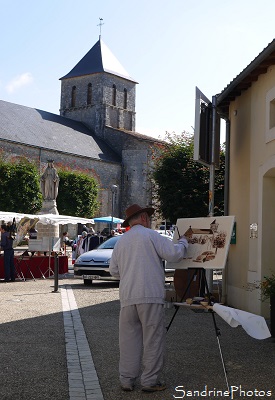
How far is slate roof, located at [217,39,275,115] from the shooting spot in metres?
9.96

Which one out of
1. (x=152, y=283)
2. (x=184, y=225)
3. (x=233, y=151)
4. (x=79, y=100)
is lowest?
(x=152, y=283)

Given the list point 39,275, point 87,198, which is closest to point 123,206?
point 87,198

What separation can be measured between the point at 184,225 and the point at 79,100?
6791cm

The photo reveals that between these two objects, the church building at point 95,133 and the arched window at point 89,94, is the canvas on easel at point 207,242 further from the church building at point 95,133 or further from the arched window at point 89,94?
the arched window at point 89,94

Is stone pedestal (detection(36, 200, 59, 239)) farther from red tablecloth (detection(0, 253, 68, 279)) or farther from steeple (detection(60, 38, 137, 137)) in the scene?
steeple (detection(60, 38, 137, 137))

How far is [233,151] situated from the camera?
13.1 m

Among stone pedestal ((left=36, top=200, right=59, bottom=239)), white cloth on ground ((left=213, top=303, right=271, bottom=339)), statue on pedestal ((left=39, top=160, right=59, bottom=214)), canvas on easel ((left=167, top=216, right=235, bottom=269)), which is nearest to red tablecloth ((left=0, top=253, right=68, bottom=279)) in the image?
stone pedestal ((left=36, top=200, right=59, bottom=239))

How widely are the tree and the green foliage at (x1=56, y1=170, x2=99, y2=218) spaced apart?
32.7 meters

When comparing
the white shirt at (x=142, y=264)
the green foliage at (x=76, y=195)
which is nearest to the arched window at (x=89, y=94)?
the green foliage at (x=76, y=195)

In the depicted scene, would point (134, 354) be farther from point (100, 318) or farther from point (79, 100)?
point (79, 100)

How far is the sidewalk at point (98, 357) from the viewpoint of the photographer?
5551 mm

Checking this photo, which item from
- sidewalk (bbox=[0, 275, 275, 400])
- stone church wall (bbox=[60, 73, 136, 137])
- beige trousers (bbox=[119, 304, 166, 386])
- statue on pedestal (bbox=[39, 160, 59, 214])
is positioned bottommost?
sidewalk (bbox=[0, 275, 275, 400])

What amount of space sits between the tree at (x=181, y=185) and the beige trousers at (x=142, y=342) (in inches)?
691

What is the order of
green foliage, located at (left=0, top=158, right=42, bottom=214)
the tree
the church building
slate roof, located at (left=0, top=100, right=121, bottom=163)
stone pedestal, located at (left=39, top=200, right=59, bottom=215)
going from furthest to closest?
1. the church building
2. slate roof, located at (left=0, top=100, right=121, bottom=163)
3. green foliage, located at (left=0, top=158, right=42, bottom=214)
4. stone pedestal, located at (left=39, top=200, right=59, bottom=215)
5. the tree
